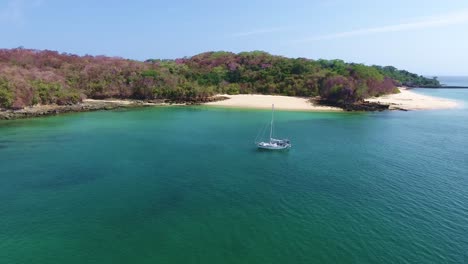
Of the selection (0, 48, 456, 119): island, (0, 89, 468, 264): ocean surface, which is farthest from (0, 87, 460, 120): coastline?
(0, 89, 468, 264): ocean surface

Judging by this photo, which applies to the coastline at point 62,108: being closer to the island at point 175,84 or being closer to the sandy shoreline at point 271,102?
the island at point 175,84

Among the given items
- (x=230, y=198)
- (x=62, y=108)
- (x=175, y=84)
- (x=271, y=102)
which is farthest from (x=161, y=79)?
(x=230, y=198)

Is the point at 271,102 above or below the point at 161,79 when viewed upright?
below

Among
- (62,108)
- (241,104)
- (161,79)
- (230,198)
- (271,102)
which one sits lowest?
(230,198)

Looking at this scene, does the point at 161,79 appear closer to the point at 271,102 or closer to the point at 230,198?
the point at 271,102

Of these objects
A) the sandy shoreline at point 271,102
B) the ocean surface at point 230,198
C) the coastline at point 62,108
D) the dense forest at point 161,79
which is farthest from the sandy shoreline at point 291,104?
the ocean surface at point 230,198

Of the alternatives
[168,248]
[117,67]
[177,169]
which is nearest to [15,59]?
[117,67]

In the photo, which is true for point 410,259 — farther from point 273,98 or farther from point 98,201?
point 273,98

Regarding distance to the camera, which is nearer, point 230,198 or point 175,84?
point 230,198
